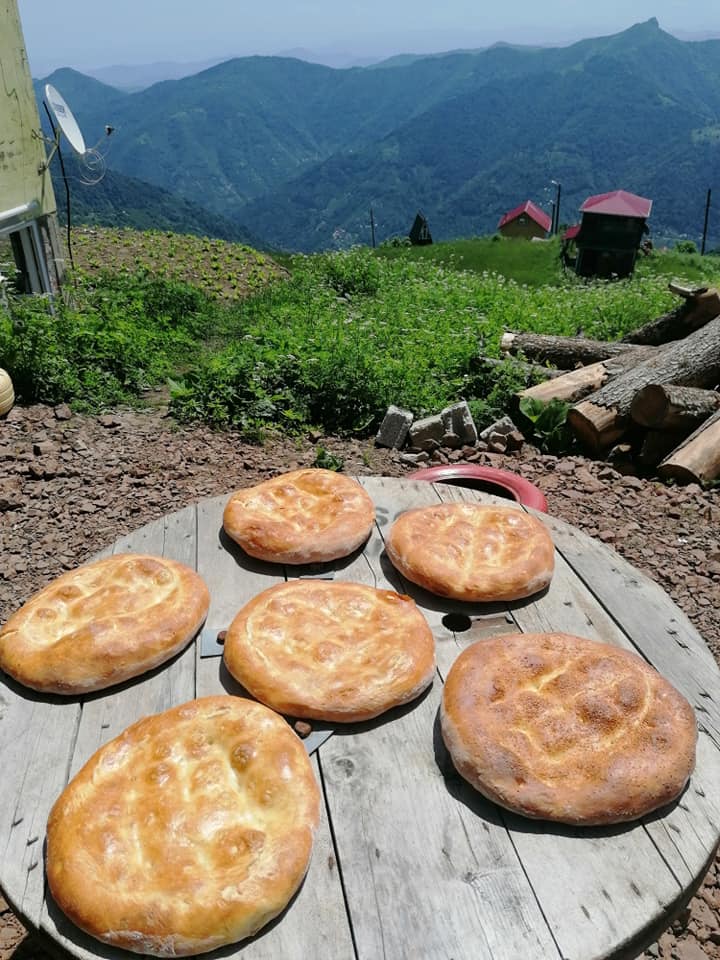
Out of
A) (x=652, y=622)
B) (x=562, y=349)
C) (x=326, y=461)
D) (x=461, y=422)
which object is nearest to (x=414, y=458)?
(x=461, y=422)

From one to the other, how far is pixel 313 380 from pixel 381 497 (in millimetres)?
4014

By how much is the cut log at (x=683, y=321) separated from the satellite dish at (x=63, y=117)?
837 centimetres

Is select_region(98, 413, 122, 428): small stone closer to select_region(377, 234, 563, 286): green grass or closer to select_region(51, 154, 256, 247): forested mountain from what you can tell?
select_region(377, 234, 563, 286): green grass

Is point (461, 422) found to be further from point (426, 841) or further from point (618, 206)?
point (618, 206)

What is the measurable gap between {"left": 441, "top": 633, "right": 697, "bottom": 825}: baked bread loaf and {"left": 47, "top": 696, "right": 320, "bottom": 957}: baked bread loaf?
0.44m

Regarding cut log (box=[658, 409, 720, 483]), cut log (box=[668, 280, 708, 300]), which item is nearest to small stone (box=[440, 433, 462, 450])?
cut log (box=[658, 409, 720, 483])

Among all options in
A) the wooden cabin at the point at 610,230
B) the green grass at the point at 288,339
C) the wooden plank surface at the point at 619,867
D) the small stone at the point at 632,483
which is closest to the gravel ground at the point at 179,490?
the small stone at the point at 632,483

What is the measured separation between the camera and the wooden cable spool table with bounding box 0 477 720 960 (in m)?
1.45

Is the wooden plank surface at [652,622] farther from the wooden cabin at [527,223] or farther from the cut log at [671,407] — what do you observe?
the wooden cabin at [527,223]

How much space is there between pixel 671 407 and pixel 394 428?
241cm

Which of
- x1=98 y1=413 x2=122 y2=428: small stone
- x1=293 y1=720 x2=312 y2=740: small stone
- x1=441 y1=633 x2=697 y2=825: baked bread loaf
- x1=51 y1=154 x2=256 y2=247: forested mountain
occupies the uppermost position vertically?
x1=441 y1=633 x2=697 y2=825: baked bread loaf

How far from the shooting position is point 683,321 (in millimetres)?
8391

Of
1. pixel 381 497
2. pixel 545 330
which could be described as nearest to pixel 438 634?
pixel 381 497

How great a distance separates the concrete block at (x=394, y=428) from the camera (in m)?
6.30
